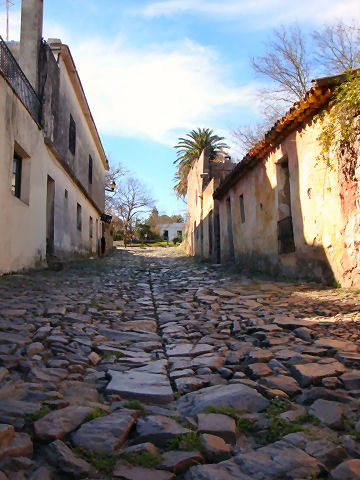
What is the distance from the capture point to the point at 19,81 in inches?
377

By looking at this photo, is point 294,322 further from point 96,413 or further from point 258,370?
point 96,413

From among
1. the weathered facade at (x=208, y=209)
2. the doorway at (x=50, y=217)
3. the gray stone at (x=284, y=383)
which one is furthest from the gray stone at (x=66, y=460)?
the weathered facade at (x=208, y=209)

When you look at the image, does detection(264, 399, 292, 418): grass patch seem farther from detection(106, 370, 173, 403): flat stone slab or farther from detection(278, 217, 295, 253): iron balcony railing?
detection(278, 217, 295, 253): iron balcony railing

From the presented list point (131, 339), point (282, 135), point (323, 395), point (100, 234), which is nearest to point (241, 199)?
point (282, 135)

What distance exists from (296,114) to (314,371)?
6254 mm

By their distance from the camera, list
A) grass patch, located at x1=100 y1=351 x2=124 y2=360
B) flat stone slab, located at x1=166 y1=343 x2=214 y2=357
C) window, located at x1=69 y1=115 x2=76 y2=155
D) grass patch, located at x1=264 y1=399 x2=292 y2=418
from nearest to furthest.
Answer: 1. grass patch, located at x1=264 y1=399 x2=292 y2=418
2. grass patch, located at x1=100 y1=351 x2=124 y2=360
3. flat stone slab, located at x1=166 y1=343 x2=214 y2=357
4. window, located at x1=69 y1=115 x2=76 y2=155

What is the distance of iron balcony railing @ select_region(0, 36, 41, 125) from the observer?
27.9 feet

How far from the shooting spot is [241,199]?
13.6m

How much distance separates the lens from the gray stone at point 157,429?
2029 millimetres

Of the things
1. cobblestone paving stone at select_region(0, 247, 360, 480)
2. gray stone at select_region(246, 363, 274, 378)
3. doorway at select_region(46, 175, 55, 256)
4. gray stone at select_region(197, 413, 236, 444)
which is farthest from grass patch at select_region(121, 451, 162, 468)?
doorway at select_region(46, 175, 55, 256)

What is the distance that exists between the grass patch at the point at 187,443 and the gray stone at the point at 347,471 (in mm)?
605

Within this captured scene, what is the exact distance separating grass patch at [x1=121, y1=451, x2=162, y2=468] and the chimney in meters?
11.5

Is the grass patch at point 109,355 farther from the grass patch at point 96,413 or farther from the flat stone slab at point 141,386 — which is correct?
the grass patch at point 96,413

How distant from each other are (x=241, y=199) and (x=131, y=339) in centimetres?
999
